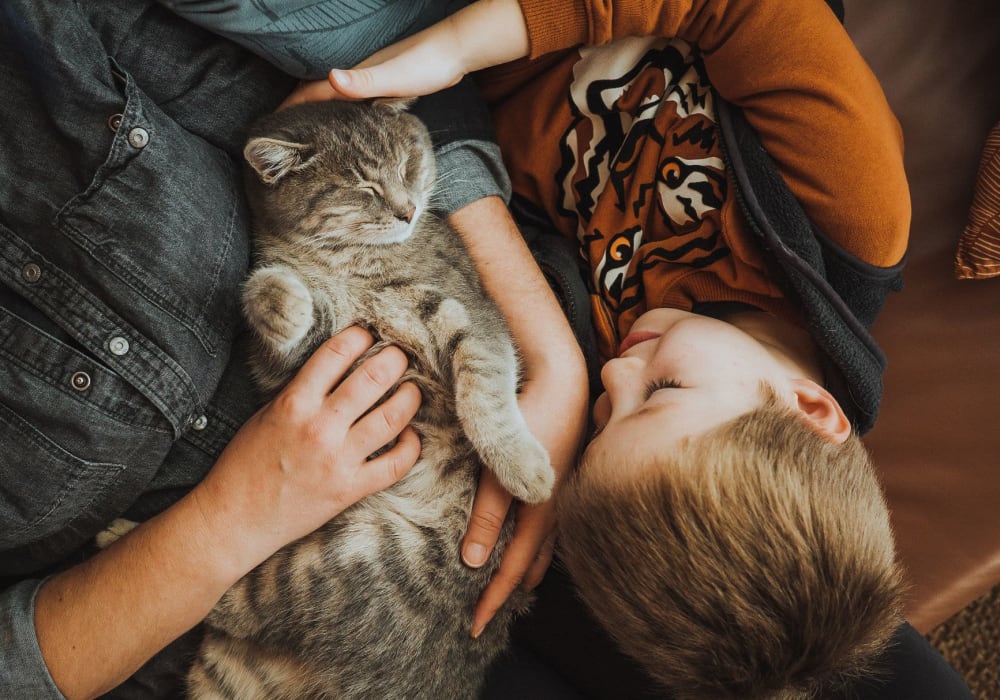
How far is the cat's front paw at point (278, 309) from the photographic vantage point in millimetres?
999

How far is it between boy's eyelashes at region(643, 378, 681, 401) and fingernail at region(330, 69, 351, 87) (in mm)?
699

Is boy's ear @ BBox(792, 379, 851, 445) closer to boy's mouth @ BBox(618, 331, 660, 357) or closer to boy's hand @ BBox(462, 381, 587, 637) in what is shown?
boy's mouth @ BBox(618, 331, 660, 357)

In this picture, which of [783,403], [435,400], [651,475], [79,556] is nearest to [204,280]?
[435,400]

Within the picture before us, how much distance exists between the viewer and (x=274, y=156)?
1.04 metres

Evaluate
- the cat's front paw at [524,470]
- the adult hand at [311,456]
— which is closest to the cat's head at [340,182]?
the adult hand at [311,456]

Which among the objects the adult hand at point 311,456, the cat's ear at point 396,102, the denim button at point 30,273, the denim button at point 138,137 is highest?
the denim button at point 138,137

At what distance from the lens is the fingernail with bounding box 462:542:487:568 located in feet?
3.48

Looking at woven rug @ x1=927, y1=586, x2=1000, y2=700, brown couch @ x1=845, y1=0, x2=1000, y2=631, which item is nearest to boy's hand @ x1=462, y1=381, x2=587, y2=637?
brown couch @ x1=845, y1=0, x2=1000, y2=631

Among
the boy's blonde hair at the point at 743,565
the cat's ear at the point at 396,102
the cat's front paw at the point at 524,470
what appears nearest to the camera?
the boy's blonde hair at the point at 743,565

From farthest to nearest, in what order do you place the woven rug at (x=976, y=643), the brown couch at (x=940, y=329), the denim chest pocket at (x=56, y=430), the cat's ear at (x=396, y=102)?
1. the woven rug at (x=976, y=643)
2. the brown couch at (x=940, y=329)
3. the cat's ear at (x=396, y=102)
4. the denim chest pocket at (x=56, y=430)

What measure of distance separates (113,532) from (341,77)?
2.89 ft

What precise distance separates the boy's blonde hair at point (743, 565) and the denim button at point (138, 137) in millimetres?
865

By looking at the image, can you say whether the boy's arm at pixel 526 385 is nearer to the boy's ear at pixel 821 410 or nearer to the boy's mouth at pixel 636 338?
the boy's mouth at pixel 636 338

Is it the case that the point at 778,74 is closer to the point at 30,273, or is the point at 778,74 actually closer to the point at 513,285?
the point at 513,285
